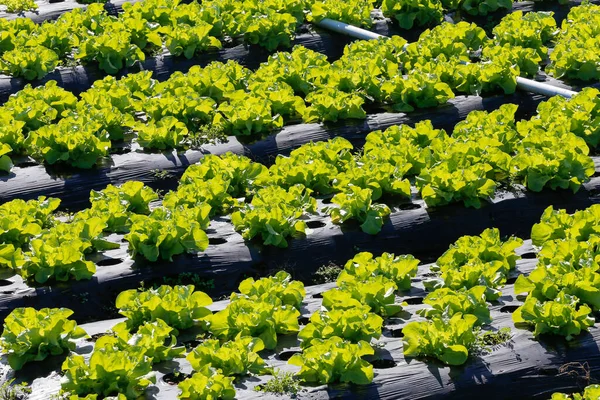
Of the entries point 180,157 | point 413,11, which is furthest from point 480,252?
point 413,11

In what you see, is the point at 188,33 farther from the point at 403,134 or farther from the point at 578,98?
the point at 578,98

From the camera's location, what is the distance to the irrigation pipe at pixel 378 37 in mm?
10922

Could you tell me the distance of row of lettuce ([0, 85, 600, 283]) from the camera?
26.9ft

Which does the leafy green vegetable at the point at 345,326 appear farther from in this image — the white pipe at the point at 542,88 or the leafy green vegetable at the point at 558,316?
the white pipe at the point at 542,88

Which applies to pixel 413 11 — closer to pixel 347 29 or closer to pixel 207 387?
pixel 347 29

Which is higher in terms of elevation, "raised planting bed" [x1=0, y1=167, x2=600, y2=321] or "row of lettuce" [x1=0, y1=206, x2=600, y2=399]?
"row of lettuce" [x1=0, y1=206, x2=600, y2=399]

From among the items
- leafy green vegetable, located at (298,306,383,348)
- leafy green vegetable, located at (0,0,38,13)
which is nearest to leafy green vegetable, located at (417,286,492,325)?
leafy green vegetable, located at (298,306,383,348)

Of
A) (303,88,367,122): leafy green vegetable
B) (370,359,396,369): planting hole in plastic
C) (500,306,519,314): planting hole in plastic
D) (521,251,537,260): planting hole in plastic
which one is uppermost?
(303,88,367,122): leafy green vegetable

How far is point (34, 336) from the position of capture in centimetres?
698

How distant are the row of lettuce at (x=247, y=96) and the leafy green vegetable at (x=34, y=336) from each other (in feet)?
9.63

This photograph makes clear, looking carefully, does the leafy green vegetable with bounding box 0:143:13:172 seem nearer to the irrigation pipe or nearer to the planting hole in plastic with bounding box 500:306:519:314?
the irrigation pipe

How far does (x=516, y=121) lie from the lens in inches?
432

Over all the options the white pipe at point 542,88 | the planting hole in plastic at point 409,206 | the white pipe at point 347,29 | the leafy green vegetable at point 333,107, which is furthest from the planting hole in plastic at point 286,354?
the white pipe at point 347,29

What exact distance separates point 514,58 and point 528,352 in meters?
5.21
